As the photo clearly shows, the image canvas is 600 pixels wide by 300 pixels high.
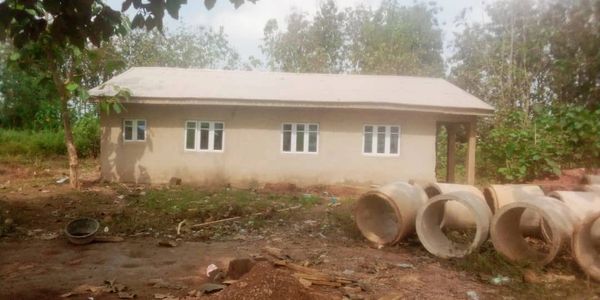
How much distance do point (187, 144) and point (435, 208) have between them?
26.6ft

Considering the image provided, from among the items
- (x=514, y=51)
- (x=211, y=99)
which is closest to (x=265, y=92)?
(x=211, y=99)

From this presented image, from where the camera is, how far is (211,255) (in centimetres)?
654

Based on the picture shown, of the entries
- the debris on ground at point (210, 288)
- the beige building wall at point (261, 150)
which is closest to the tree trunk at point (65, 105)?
the beige building wall at point (261, 150)

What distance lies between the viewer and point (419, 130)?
→ 516 inches

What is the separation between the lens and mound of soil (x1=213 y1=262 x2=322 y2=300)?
4.23 meters

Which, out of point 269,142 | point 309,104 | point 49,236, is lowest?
point 49,236

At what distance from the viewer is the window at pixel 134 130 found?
1323 cm

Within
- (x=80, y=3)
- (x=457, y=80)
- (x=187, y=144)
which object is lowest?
(x=187, y=144)

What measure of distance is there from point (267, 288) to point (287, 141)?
30.0ft

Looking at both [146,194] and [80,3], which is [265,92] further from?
[80,3]

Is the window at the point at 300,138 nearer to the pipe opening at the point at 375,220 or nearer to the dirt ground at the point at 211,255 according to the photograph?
the dirt ground at the point at 211,255

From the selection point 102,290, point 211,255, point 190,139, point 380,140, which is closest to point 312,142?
point 380,140

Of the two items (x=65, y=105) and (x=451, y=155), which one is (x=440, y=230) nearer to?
(x=451, y=155)

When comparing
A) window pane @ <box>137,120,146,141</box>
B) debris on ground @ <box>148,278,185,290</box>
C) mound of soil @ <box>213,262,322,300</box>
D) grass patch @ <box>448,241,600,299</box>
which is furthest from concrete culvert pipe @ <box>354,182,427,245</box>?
window pane @ <box>137,120,146,141</box>
